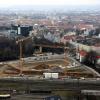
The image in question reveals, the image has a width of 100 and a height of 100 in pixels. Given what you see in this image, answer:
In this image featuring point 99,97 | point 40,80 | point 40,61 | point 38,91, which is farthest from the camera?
point 40,61

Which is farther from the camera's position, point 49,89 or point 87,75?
point 87,75

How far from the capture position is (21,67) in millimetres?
14422

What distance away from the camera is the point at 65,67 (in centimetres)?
1412

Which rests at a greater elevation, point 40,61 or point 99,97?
point 99,97

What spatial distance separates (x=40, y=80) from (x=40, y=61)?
16.9 feet

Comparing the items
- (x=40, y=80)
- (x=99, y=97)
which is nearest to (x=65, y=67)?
(x=40, y=80)

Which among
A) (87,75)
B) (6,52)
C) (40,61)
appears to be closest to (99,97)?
(87,75)

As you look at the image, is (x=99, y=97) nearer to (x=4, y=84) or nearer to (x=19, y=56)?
(x=4, y=84)

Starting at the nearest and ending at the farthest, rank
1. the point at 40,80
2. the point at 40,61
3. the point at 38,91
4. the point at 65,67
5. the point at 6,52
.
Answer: the point at 38,91
the point at 40,80
the point at 65,67
the point at 40,61
the point at 6,52

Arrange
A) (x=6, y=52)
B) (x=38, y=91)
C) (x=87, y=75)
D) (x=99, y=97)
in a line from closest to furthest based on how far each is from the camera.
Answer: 1. (x=99, y=97)
2. (x=38, y=91)
3. (x=87, y=75)
4. (x=6, y=52)

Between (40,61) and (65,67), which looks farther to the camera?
(40,61)

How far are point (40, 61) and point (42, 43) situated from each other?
4.74 meters

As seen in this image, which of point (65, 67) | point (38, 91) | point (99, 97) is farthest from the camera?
point (65, 67)

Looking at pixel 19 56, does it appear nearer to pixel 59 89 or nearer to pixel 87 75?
pixel 87 75
